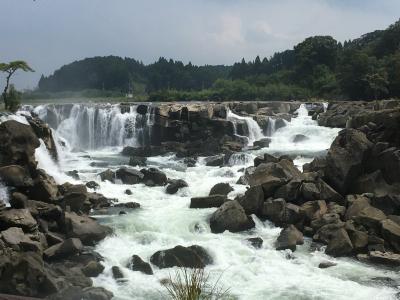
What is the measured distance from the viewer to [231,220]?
592 inches

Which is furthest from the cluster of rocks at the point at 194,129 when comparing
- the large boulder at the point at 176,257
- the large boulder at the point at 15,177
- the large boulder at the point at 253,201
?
the large boulder at the point at 176,257

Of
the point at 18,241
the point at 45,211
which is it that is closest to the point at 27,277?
the point at 18,241

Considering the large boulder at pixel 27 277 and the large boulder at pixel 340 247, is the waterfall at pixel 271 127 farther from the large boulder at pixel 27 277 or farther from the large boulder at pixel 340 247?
the large boulder at pixel 27 277

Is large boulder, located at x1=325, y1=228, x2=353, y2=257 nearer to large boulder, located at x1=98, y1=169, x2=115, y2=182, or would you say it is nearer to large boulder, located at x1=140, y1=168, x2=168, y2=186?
large boulder, located at x1=140, y1=168, x2=168, y2=186

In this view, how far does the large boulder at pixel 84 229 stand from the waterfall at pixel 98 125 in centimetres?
1812

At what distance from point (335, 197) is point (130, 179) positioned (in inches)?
348

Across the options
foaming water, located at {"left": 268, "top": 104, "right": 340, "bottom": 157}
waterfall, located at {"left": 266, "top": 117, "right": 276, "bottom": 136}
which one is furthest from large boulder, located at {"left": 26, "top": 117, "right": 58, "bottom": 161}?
waterfall, located at {"left": 266, "top": 117, "right": 276, "bottom": 136}

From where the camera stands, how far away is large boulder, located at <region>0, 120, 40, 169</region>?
16141 mm

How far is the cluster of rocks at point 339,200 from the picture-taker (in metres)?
13.6

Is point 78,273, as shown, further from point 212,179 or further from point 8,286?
point 212,179

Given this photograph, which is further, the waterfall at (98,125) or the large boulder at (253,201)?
the waterfall at (98,125)

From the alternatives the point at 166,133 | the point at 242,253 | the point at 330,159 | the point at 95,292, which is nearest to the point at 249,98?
the point at 166,133

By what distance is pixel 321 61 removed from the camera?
60594 millimetres

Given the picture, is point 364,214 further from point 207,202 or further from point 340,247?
point 207,202
